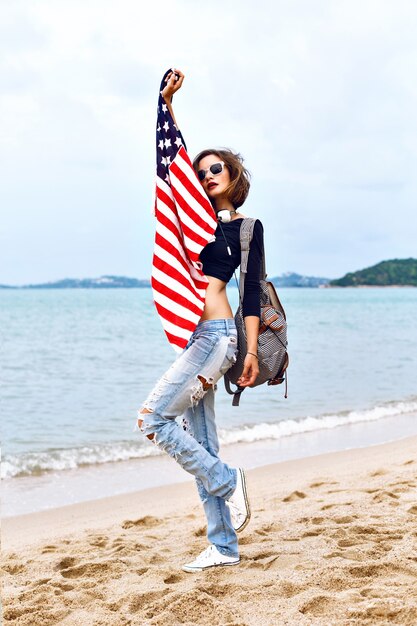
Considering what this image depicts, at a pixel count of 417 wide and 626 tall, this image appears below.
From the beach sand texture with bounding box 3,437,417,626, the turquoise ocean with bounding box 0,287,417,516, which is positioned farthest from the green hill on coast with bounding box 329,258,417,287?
the beach sand texture with bounding box 3,437,417,626

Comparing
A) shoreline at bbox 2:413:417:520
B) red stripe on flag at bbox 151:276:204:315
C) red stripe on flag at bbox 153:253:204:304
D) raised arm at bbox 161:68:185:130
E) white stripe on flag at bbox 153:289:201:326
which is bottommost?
shoreline at bbox 2:413:417:520

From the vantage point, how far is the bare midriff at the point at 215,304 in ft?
12.2

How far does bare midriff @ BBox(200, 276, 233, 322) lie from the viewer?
373 cm

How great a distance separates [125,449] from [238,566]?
16.3 ft

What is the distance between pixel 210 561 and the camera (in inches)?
151

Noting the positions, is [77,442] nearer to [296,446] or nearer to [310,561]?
[296,446]

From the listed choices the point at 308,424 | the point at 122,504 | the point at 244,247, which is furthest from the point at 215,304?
the point at 308,424

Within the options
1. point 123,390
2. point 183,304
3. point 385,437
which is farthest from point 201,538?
point 123,390

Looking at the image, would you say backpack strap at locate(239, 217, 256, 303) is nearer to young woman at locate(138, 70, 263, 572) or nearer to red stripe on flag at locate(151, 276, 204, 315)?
young woman at locate(138, 70, 263, 572)

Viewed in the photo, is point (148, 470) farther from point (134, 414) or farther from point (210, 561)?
point (210, 561)

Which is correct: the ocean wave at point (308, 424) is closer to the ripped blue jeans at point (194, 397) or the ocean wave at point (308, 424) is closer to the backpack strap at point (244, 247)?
the ripped blue jeans at point (194, 397)

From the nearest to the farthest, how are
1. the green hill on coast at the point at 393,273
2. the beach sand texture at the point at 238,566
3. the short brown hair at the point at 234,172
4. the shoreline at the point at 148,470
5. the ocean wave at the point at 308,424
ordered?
the beach sand texture at the point at 238,566
the short brown hair at the point at 234,172
the shoreline at the point at 148,470
the ocean wave at the point at 308,424
the green hill on coast at the point at 393,273

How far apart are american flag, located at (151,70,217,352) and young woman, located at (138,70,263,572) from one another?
7 centimetres

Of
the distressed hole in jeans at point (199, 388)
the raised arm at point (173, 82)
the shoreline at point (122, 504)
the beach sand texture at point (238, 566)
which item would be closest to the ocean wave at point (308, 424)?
the shoreline at point (122, 504)
